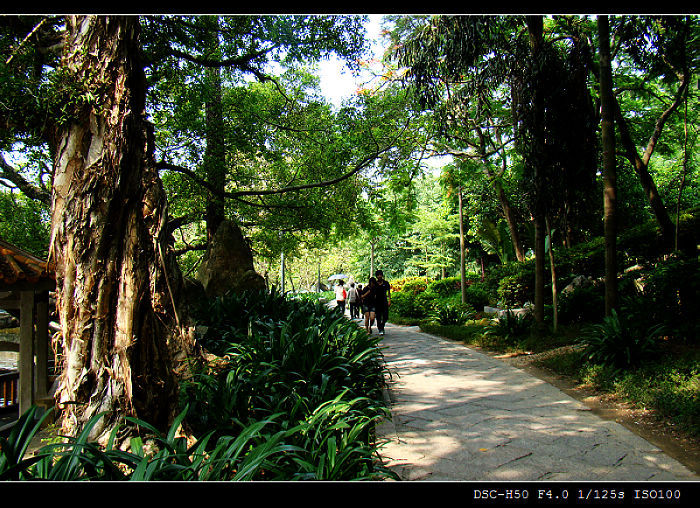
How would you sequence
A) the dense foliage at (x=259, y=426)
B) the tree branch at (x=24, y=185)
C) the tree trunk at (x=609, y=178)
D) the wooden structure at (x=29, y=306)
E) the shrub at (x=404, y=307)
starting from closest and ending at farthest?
1. the dense foliage at (x=259, y=426)
2. the wooden structure at (x=29, y=306)
3. the tree trunk at (x=609, y=178)
4. the tree branch at (x=24, y=185)
5. the shrub at (x=404, y=307)

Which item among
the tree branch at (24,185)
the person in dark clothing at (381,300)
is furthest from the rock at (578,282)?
the tree branch at (24,185)

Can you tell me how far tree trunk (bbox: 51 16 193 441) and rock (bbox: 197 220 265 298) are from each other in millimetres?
A: 7309

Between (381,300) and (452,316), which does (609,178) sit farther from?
(452,316)

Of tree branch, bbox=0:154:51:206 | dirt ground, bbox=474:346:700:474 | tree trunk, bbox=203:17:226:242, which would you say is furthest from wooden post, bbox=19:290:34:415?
dirt ground, bbox=474:346:700:474

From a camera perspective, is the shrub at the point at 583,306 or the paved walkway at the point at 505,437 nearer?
the paved walkway at the point at 505,437

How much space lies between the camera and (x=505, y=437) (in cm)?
382

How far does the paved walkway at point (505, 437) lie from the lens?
310 cm

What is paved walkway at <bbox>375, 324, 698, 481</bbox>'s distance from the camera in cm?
310

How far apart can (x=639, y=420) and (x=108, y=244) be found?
5205mm

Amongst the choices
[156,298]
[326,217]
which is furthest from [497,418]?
[326,217]

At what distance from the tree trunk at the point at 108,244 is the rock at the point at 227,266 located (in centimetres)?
731

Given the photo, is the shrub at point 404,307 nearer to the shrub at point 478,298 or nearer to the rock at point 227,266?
the shrub at point 478,298
